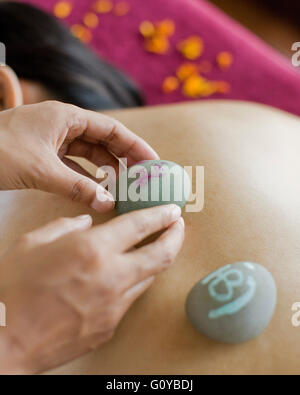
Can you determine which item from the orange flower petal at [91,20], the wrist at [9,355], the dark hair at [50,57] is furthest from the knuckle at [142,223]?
the orange flower petal at [91,20]

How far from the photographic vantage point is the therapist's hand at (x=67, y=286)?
47 cm

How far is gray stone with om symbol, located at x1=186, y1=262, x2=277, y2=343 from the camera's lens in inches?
20.9

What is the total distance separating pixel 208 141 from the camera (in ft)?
2.47

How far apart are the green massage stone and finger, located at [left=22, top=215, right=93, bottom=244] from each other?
0.09 m

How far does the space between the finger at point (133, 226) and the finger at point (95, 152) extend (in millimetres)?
219

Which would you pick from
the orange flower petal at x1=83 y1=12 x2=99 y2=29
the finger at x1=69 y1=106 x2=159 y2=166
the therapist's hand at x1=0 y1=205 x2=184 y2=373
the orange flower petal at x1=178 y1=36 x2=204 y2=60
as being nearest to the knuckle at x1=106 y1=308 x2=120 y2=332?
the therapist's hand at x1=0 y1=205 x2=184 y2=373

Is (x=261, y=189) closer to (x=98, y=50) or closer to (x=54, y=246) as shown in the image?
(x=54, y=246)

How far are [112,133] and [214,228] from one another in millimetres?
240

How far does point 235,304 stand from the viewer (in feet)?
1.74

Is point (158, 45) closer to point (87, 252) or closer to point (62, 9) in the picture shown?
point (62, 9)

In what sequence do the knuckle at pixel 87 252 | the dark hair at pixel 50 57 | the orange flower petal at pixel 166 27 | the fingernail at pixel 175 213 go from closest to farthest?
the knuckle at pixel 87 252, the fingernail at pixel 175 213, the dark hair at pixel 50 57, the orange flower petal at pixel 166 27

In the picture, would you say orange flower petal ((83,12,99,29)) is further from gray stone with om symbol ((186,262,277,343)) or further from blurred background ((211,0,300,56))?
gray stone with om symbol ((186,262,277,343))

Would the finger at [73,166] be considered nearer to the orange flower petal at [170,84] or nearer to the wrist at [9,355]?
the wrist at [9,355]
